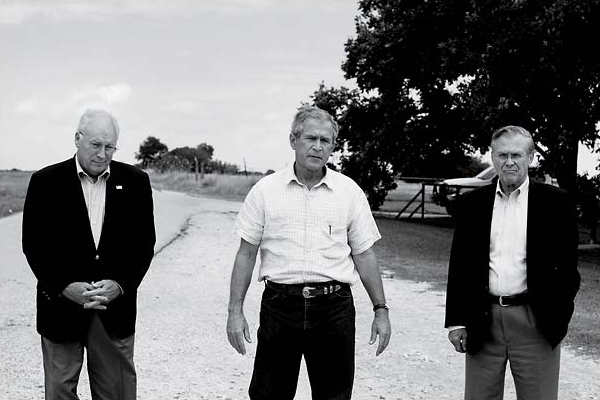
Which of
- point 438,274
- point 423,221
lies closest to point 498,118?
point 438,274

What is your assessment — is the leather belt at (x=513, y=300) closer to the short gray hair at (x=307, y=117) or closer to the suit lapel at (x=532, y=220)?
the suit lapel at (x=532, y=220)

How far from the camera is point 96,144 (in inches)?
167

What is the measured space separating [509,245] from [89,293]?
83.6 inches

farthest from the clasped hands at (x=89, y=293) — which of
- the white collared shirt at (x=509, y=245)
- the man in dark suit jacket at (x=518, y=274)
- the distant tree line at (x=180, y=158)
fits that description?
the distant tree line at (x=180, y=158)

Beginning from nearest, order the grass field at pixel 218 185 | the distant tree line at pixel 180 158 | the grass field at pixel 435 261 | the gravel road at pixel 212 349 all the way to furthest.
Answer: the gravel road at pixel 212 349, the grass field at pixel 435 261, the grass field at pixel 218 185, the distant tree line at pixel 180 158

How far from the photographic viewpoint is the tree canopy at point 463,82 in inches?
634

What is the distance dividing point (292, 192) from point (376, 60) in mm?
20395

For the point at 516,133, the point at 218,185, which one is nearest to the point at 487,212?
the point at 516,133

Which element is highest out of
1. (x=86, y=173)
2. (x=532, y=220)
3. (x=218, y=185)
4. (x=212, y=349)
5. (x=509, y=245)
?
(x=86, y=173)

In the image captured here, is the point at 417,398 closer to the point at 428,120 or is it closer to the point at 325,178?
the point at 325,178

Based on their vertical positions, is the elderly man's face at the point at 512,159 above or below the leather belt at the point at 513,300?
above

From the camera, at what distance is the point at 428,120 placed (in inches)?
1007

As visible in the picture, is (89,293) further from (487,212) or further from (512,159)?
(512,159)

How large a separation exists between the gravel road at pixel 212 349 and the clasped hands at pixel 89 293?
2.04 meters
